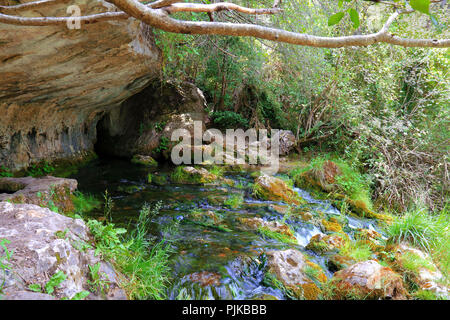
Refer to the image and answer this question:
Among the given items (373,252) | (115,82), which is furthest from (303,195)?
(115,82)

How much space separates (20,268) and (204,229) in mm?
2561

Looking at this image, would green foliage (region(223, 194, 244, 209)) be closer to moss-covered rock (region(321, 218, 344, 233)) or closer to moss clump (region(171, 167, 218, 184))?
moss clump (region(171, 167, 218, 184))

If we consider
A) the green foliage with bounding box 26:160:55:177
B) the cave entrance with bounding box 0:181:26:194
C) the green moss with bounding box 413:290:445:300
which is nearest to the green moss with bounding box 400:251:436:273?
the green moss with bounding box 413:290:445:300

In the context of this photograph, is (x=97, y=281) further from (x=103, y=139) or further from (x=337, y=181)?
(x=103, y=139)

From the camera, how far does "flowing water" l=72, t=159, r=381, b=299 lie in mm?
2881

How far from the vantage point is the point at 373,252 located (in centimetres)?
412

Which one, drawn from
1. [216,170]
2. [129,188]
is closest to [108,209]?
[129,188]

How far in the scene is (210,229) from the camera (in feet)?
13.6

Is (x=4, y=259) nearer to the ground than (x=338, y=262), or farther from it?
farther from it

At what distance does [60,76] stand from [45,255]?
13.7 feet

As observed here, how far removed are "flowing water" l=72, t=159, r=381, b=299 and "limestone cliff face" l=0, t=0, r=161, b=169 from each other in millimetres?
1368

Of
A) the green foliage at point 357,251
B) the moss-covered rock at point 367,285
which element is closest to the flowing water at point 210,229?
the green foliage at point 357,251

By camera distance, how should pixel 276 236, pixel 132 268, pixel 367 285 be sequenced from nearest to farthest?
pixel 132 268
pixel 367 285
pixel 276 236

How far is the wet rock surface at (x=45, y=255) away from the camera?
1.79 metres
